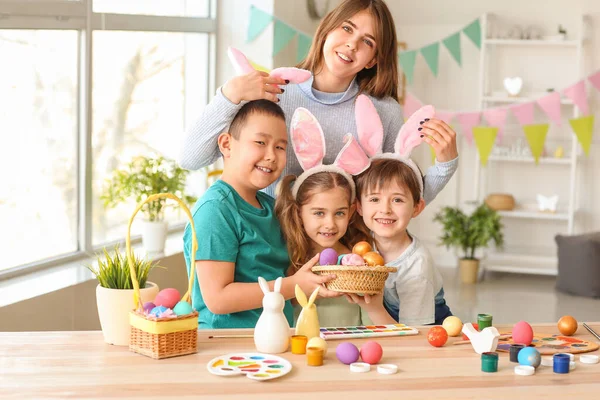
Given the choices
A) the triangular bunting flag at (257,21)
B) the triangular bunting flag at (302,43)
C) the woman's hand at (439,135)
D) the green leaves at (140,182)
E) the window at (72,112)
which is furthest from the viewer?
the triangular bunting flag at (302,43)

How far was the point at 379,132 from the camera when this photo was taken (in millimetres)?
2242

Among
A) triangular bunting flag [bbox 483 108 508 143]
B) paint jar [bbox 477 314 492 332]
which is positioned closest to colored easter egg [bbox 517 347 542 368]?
paint jar [bbox 477 314 492 332]

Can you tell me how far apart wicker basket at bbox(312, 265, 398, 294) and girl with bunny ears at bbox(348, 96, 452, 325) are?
0.27m

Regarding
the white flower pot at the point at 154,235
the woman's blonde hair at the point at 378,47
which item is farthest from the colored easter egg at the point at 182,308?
the white flower pot at the point at 154,235

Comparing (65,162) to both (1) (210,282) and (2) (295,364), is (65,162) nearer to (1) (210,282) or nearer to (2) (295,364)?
(1) (210,282)

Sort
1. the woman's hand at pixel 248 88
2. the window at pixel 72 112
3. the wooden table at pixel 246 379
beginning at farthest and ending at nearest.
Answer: the window at pixel 72 112 < the woman's hand at pixel 248 88 < the wooden table at pixel 246 379

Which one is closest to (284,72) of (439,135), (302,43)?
(439,135)

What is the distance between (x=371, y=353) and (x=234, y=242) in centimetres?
51

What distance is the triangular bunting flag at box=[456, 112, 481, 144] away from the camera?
5760 mm

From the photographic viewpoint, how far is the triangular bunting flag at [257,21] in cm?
471

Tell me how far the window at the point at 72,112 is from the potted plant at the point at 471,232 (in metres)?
2.22

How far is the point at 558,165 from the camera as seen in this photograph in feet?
19.9

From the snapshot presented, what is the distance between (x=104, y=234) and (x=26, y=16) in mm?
1076

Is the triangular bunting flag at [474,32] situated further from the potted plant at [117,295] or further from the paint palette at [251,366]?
the paint palette at [251,366]
